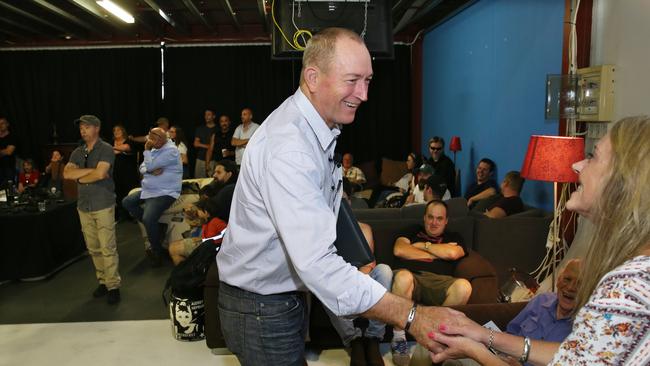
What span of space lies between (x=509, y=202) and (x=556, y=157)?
1.42m

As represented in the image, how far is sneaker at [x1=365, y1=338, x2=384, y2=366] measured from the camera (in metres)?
2.78

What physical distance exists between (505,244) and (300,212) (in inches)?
134

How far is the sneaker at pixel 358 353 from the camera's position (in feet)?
9.14

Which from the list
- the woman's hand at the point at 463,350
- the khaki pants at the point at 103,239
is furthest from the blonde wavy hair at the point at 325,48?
the khaki pants at the point at 103,239

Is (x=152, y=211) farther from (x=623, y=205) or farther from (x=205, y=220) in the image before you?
(x=623, y=205)

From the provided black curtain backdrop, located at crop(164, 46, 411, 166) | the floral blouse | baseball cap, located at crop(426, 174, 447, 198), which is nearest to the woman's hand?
the floral blouse

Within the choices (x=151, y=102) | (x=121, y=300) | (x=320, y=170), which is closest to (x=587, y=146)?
(x=320, y=170)

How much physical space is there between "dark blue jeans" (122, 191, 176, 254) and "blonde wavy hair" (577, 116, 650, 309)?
4.66 meters

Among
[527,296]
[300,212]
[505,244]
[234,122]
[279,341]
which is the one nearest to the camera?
[300,212]

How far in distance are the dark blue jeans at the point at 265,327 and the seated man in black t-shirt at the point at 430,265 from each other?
1.80 metres

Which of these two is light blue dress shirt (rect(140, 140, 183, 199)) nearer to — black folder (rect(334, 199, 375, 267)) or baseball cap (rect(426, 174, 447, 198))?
baseball cap (rect(426, 174, 447, 198))

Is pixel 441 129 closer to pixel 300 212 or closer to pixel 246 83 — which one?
pixel 246 83

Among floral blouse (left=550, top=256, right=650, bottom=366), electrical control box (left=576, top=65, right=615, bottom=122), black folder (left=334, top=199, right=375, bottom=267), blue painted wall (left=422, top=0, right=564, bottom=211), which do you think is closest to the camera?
floral blouse (left=550, top=256, right=650, bottom=366)

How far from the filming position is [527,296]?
3.01 meters
